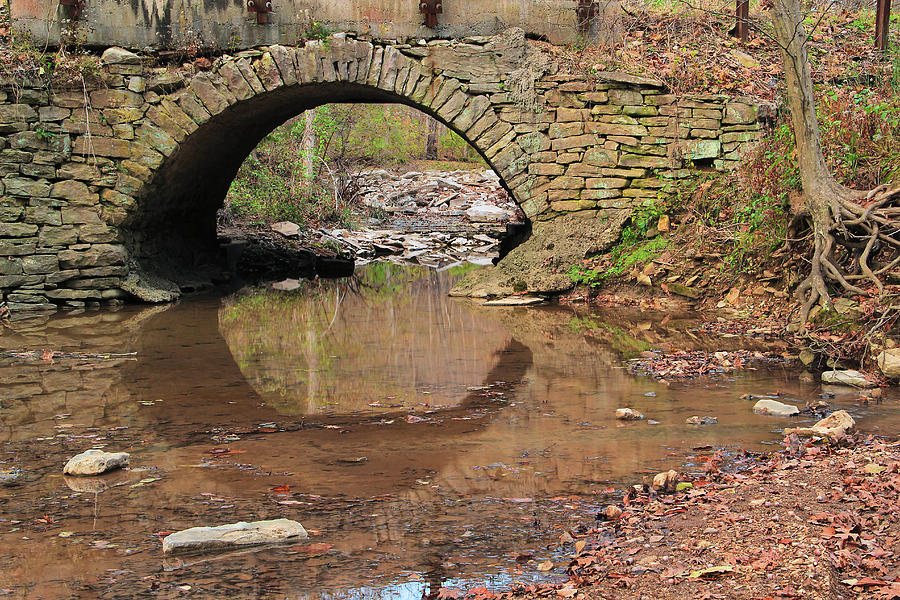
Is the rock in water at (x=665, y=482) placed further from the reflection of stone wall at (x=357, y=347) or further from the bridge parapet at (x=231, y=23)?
the bridge parapet at (x=231, y=23)

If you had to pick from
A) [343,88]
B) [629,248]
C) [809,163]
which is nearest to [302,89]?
[343,88]

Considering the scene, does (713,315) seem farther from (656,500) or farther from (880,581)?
(880,581)

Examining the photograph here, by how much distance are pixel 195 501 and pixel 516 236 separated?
31.0 feet

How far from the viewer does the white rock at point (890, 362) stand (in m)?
5.23

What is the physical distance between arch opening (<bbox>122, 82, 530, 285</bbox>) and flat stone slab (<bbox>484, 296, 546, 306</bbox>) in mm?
1158

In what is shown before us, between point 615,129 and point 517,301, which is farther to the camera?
point 615,129

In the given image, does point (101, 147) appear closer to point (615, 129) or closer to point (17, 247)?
point (17, 247)

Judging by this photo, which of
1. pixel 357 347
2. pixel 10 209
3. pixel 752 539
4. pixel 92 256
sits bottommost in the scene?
pixel 357 347

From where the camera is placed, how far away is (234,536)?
3.05 m

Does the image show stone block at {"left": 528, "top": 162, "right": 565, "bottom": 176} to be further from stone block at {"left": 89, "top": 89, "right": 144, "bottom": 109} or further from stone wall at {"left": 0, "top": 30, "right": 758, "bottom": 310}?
stone block at {"left": 89, "top": 89, "right": 144, "bottom": 109}

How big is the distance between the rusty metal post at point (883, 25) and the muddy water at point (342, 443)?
488 cm

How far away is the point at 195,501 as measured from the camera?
3.53 meters

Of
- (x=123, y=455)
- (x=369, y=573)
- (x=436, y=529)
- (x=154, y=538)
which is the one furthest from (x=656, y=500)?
(x=123, y=455)

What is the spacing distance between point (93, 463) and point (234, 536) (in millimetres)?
1219
